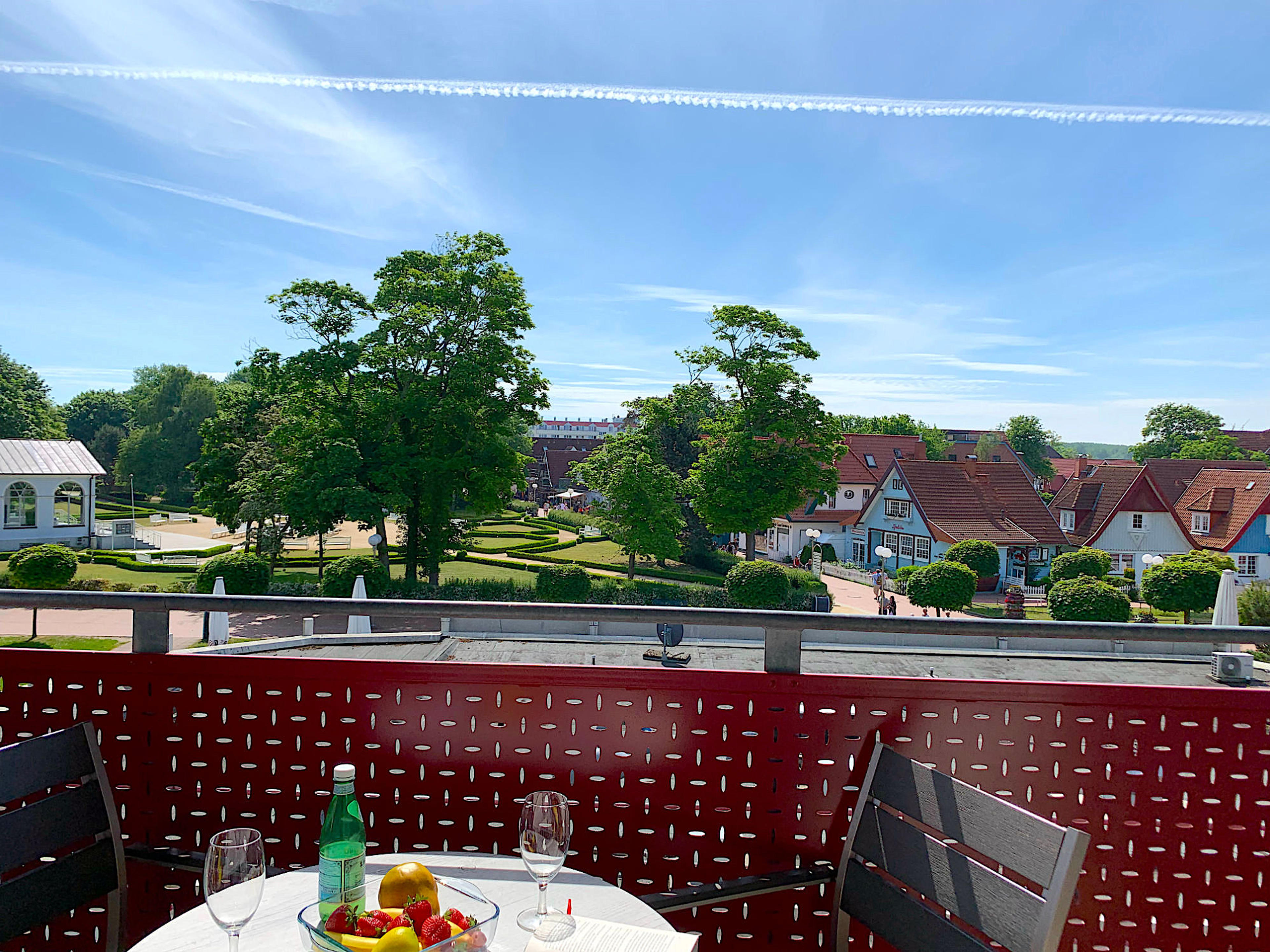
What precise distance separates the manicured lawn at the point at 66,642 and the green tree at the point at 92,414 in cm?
6013

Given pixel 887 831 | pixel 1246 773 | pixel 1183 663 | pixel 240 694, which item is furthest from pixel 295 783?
pixel 1183 663

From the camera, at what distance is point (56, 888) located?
6.84 feet

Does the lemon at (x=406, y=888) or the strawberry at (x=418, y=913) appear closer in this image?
the strawberry at (x=418, y=913)

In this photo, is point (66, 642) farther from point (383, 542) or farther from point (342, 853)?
point (342, 853)

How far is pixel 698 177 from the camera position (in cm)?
3222

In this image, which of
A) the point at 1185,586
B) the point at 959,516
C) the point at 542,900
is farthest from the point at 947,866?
the point at 959,516

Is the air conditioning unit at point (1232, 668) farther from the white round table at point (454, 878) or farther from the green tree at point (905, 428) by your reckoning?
the green tree at point (905, 428)

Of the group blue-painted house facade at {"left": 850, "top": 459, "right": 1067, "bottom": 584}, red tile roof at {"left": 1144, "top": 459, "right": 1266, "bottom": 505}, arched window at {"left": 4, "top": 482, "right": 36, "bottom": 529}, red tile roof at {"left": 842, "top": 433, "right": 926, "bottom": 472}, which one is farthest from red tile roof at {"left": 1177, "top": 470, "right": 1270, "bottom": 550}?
arched window at {"left": 4, "top": 482, "right": 36, "bottom": 529}

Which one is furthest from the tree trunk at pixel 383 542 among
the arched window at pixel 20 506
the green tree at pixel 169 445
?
the green tree at pixel 169 445

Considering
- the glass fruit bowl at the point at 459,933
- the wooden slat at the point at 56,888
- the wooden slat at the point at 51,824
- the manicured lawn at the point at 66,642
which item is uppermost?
the glass fruit bowl at the point at 459,933

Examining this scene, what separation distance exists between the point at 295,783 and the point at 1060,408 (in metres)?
95.4

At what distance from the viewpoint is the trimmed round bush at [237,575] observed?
21.0 metres

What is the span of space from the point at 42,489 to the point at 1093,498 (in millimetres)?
45657

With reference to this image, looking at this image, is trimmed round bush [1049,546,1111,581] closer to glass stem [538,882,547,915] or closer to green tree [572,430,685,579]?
green tree [572,430,685,579]
